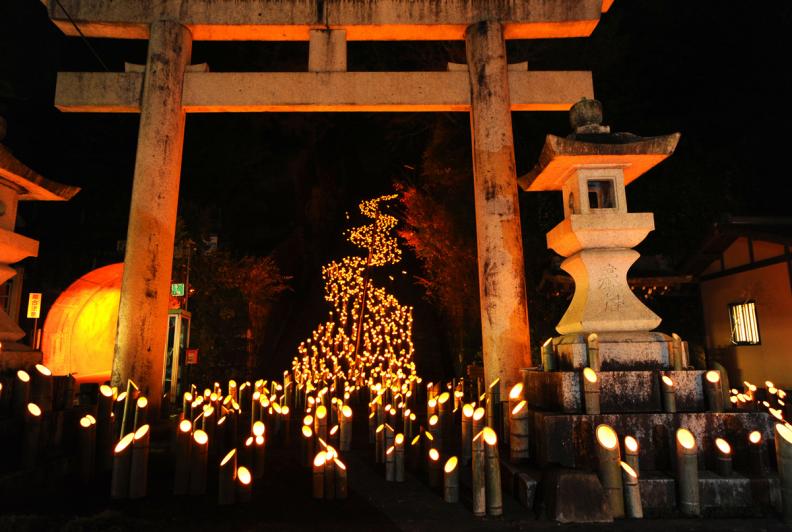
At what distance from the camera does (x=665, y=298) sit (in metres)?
11.4

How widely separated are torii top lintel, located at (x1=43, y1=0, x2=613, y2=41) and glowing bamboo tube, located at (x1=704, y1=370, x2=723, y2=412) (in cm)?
534

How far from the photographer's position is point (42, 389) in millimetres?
4316

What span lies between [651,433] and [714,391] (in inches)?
25.3

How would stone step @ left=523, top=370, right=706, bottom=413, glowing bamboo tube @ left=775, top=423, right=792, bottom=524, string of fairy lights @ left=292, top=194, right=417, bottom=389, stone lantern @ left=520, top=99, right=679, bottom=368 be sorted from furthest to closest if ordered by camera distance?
string of fairy lights @ left=292, top=194, right=417, bottom=389 < stone lantern @ left=520, top=99, right=679, bottom=368 < stone step @ left=523, top=370, right=706, bottom=413 < glowing bamboo tube @ left=775, top=423, right=792, bottom=524

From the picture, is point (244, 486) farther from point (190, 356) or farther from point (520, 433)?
point (190, 356)

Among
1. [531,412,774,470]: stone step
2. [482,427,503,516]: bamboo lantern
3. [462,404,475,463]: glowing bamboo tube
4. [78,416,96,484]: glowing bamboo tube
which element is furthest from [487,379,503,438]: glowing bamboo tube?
[78,416,96,484]: glowing bamboo tube

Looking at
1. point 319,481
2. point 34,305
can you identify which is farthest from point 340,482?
point 34,305

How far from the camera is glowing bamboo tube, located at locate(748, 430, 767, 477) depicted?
3332 millimetres

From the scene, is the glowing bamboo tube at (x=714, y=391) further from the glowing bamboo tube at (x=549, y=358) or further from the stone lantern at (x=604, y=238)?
the glowing bamboo tube at (x=549, y=358)

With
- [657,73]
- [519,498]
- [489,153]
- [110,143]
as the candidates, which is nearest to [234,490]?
[519,498]

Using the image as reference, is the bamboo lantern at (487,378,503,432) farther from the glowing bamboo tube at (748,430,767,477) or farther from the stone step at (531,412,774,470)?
the glowing bamboo tube at (748,430,767,477)

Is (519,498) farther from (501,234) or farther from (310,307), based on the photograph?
(310,307)

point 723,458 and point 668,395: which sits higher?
point 668,395

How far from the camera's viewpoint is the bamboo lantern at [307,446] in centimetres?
457
